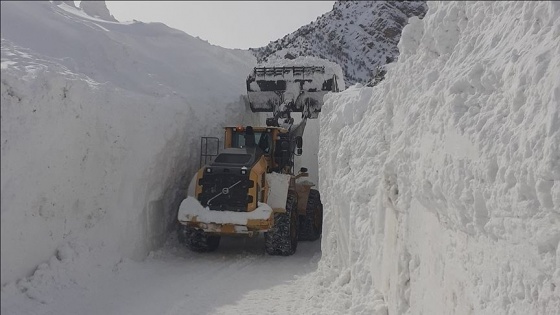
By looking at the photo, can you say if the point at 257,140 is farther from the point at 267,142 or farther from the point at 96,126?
the point at 96,126

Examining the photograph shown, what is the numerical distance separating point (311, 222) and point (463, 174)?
821cm

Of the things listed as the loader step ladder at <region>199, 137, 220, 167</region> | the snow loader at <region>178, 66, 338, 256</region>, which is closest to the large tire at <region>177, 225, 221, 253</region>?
the snow loader at <region>178, 66, 338, 256</region>

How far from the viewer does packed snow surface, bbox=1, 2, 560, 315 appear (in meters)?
3.30

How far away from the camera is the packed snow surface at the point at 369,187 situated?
3.30m

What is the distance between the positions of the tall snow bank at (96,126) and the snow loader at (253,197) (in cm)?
80

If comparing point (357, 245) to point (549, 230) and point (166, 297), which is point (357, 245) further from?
point (549, 230)

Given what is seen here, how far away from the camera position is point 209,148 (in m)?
12.4

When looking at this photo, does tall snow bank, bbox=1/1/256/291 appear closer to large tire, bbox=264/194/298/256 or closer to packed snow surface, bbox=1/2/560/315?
packed snow surface, bbox=1/2/560/315

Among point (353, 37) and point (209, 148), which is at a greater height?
point (353, 37)

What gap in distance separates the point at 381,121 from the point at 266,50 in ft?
147

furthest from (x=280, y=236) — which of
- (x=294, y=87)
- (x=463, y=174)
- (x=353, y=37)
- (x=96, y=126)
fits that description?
(x=353, y=37)

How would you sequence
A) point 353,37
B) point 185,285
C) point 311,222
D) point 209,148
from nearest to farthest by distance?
1. point 185,285
2. point 311,222
3. point 209,148
4. point 353,37

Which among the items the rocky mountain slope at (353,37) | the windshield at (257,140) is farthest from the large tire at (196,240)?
the rocky mountain slope at (353,37)

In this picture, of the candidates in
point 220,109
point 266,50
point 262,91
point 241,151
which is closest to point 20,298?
point 241,151
